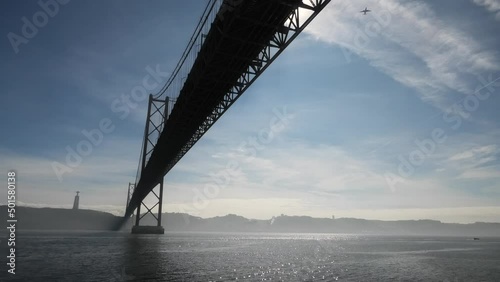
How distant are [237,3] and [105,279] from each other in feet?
47.5

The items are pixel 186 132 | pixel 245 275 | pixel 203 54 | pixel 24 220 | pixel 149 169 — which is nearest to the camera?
pixel 203 54

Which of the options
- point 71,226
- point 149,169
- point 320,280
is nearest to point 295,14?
point 320,280

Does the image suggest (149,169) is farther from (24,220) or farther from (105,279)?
(24,220)

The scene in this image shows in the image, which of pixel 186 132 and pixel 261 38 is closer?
pixel 261 38

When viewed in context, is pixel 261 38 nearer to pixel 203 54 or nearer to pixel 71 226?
pixel 203 54

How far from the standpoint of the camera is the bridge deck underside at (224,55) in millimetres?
13844

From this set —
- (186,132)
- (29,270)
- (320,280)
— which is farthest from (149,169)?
(320,280)

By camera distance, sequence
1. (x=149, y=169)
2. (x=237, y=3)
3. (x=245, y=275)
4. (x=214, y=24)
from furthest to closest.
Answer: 1. (x=149, y=169)
2. (x=245, y=275)
3. (x=214, y=24)
4. (x=237, y=3)

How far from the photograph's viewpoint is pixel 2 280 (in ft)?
51.3

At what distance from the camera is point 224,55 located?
1720 centimetres

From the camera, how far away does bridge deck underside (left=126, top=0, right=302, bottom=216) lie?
13.8m

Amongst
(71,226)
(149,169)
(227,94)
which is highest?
(227,94)

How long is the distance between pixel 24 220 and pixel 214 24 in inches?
8353

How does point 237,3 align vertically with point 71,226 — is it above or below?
above
